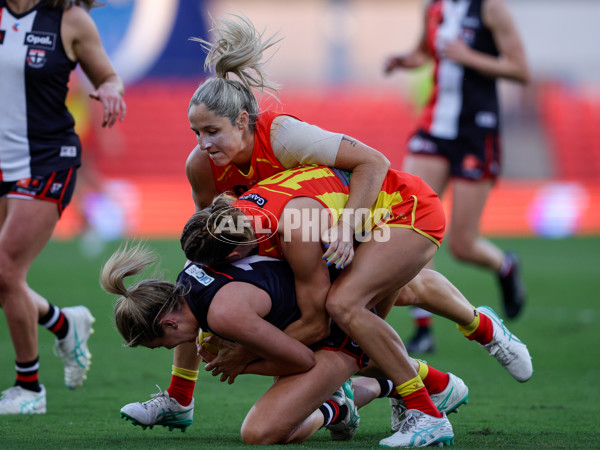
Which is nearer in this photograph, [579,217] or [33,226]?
[33,226]

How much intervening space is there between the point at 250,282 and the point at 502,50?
3481 millimetres

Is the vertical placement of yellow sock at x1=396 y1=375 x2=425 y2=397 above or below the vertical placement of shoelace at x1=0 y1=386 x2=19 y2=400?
above

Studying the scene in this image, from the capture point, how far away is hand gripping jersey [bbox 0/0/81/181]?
4.58 m

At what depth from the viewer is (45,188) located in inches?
181

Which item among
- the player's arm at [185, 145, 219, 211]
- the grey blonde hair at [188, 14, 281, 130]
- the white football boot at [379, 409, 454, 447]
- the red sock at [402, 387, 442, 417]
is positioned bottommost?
the white football boot at [379, 409, 454, 447]

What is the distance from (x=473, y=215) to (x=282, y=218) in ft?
9.50

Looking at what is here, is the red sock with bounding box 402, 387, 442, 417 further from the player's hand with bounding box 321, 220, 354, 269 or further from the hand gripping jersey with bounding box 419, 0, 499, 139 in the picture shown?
the hand gripping jersey with bounding box 419, 0, 499, 139

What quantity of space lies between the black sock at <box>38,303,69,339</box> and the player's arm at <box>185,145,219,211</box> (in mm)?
1228

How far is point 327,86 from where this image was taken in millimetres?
26359

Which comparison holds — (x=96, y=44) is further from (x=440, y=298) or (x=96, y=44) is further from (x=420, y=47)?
(x=420, y=47)

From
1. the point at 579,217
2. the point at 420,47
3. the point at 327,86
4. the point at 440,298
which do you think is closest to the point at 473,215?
the point at 420,47

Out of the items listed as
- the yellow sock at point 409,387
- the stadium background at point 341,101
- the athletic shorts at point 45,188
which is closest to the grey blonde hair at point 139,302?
the athletic shorts at point 45,188

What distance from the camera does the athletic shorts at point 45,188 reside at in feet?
15.0

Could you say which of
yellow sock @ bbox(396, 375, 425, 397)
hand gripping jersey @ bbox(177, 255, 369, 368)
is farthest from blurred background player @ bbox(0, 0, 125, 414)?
yellow sock @ bbox(396, 375, 425, 397)
